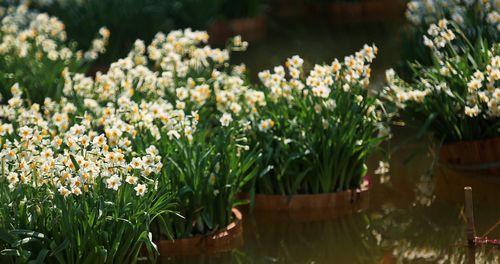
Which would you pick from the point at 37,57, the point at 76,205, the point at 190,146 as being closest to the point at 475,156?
the point at 190,146

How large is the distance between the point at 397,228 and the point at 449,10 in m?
2.23

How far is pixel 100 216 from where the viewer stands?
4.05 meters

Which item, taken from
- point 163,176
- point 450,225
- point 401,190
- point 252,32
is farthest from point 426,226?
point 252,32

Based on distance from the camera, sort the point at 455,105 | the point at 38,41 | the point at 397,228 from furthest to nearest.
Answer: the point at 38,41, the point at 455,105, the point at 397,228

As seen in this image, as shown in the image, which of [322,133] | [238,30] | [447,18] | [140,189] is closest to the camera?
[140,189]

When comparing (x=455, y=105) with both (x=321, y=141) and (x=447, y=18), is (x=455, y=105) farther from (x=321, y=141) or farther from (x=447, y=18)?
(x=447, y=18)

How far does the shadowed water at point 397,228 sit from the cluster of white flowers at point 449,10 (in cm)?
85

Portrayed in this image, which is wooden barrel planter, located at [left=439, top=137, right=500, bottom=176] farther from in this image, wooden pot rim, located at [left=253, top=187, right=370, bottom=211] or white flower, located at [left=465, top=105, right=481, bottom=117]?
wooden pot rim, located at [left=253, top=187, right=370, bottom=211]

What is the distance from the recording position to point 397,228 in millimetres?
5074

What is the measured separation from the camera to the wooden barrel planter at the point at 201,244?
15.5ft

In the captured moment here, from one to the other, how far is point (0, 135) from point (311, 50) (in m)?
4.68

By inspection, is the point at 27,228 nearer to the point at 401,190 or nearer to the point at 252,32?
the point at 401,190

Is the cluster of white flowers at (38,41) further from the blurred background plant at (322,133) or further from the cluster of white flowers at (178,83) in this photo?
the blurred background plant at (322,133)

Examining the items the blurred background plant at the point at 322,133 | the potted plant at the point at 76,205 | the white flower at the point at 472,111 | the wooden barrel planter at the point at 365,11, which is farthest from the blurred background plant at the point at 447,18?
the wooden barrel planter at the point at 365,11
